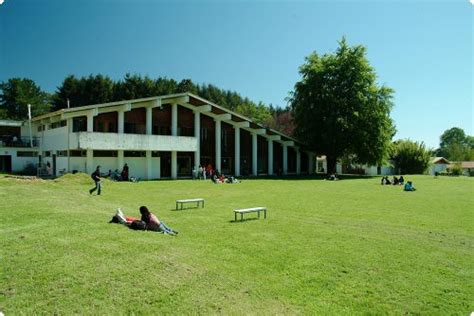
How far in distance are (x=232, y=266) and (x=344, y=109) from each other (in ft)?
128

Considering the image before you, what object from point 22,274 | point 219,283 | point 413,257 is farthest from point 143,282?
point 413,257

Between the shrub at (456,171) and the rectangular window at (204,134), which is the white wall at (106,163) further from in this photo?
the shrub at (456,171)

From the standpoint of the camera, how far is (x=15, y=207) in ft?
39.6

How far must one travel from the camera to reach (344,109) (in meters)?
42.8

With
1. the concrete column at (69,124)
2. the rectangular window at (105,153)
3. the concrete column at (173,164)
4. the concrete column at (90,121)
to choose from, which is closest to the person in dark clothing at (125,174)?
the rectangular window at (105,153)

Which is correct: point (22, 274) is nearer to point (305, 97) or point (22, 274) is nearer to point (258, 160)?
point (258, 160)

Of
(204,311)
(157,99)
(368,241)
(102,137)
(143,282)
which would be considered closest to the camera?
(204,311)

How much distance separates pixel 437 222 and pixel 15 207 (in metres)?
14.5

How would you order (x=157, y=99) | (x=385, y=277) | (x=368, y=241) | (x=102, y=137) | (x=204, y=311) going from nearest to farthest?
(x=204, y=311), (x=385, y=277), (x=368, y=241), (x=102, y=137), (x=157, y=99)

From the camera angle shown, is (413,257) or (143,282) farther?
(413,257)

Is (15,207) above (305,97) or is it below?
below

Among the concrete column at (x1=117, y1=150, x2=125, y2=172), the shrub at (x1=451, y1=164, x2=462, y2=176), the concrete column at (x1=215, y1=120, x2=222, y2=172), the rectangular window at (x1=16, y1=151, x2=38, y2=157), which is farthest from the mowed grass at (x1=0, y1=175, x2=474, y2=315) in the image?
the shrub at (x1=451, y1=164, x2=462, y2=176)

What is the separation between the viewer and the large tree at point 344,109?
139 feet

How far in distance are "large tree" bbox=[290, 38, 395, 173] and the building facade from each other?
4.06 m
